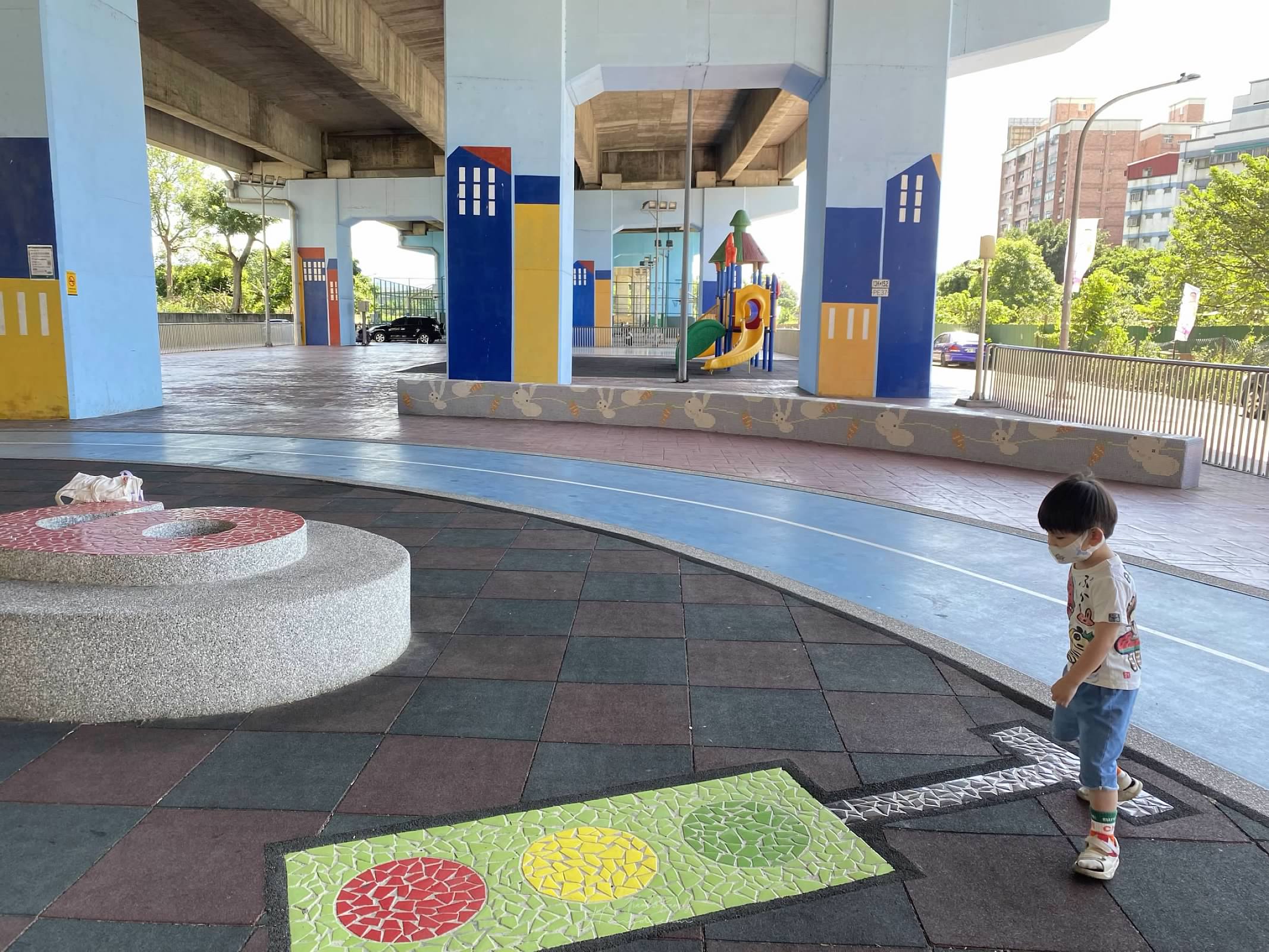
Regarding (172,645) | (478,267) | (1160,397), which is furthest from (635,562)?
(478,267)

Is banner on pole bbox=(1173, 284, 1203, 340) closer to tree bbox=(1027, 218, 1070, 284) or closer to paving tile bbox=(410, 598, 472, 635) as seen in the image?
paving tile bbox=(410, 598, 472, 635)

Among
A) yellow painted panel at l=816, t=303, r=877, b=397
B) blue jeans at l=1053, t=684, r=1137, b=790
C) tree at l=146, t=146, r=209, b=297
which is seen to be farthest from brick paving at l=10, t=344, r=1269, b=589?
tree at l=146, t=146, r=209, b=297

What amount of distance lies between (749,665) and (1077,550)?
2163 millimetres

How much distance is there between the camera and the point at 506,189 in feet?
58.2

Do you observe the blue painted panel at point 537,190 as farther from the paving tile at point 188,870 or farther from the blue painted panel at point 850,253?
the paving tile at point 188,870

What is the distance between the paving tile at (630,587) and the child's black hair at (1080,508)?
10.5ft

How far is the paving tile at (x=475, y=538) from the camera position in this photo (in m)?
7.07

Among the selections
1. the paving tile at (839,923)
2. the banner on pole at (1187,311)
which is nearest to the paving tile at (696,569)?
the paving tile at (839,923)

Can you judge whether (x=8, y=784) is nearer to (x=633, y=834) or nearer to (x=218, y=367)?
(x=633, y=834)

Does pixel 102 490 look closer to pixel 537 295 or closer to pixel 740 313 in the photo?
pixel 537 295

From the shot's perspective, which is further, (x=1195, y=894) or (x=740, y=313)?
(x=740, y=313)

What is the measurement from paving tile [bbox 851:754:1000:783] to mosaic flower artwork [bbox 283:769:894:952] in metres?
0.36

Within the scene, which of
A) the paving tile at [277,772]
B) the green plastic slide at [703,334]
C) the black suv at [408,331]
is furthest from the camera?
the black suv at [408,331]

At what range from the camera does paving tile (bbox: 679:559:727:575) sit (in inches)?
254
